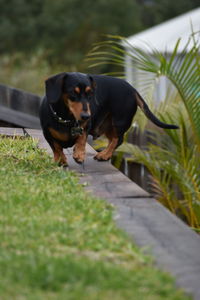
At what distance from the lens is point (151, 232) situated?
3.63m

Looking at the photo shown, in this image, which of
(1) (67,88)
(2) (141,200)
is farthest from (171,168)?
(2) (141,200)

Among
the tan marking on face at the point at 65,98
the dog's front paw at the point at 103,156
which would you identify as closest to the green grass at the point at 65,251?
the tan marking on face at the point at 65,98

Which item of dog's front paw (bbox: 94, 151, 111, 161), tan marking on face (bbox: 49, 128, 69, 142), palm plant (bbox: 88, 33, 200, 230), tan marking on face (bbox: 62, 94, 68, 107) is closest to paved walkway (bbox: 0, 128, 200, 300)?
tan marking on face (bbox: 49, 128, 69, 142)

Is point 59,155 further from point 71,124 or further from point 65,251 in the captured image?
point 65,251

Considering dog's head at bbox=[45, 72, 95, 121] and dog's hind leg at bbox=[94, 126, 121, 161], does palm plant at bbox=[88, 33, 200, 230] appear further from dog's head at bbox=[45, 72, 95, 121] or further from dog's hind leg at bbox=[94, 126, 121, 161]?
dog's head at bbox=[45, 72, 95, 121]

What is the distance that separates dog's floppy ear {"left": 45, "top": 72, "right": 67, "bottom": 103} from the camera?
4.97 meters

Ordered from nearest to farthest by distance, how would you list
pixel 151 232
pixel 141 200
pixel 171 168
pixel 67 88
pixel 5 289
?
pixel 5 289, pixel 151 232, pixel 141 200, pixel 67 88, pixel 171 168

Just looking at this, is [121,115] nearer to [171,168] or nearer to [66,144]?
[66,144]

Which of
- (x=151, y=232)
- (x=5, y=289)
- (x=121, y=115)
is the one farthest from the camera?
(x=121, y=115)

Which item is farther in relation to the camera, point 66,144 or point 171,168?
point 171,168

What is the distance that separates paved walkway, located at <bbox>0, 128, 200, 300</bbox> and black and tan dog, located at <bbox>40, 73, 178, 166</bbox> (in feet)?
0.83

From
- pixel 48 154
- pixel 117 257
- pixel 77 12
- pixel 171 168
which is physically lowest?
pixel 77 12

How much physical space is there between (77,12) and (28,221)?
141 ft

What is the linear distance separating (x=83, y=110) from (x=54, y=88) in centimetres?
30
